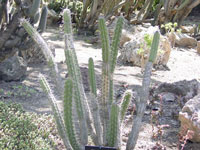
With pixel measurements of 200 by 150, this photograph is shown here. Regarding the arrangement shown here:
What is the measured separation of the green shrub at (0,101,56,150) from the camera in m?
2.92

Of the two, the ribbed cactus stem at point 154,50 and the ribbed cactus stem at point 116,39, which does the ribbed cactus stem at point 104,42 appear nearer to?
the ribbed cactus stem at point 116,39

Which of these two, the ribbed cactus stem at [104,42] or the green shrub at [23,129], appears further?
the green shrub at [23,129]

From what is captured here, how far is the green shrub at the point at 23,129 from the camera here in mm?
2922

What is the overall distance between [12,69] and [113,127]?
283cm

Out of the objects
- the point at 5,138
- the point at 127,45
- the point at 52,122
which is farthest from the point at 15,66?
the point at 127,45


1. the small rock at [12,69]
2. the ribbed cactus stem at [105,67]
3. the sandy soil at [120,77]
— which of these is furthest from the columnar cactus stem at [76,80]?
the small rock at [12,69]

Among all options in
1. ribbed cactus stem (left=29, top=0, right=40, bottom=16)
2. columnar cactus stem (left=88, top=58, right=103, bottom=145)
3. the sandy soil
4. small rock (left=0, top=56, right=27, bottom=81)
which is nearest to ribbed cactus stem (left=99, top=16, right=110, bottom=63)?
columnar cactus stem (left=88, top=58, right=103, bottom=145)

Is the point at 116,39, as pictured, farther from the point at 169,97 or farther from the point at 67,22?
the point at 169,97

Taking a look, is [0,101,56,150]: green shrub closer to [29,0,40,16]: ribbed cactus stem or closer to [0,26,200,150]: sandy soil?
[0,26,200,150]: sandy soil

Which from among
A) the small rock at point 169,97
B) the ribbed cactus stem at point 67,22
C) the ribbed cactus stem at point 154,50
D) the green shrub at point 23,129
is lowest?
the green shrub at point 23,129

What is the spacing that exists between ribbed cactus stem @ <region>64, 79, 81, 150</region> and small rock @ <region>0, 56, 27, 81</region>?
259 centimetres

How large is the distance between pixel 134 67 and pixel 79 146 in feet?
12.6

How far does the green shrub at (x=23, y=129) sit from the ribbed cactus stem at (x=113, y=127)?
664 millimetres

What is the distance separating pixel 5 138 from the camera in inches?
116
